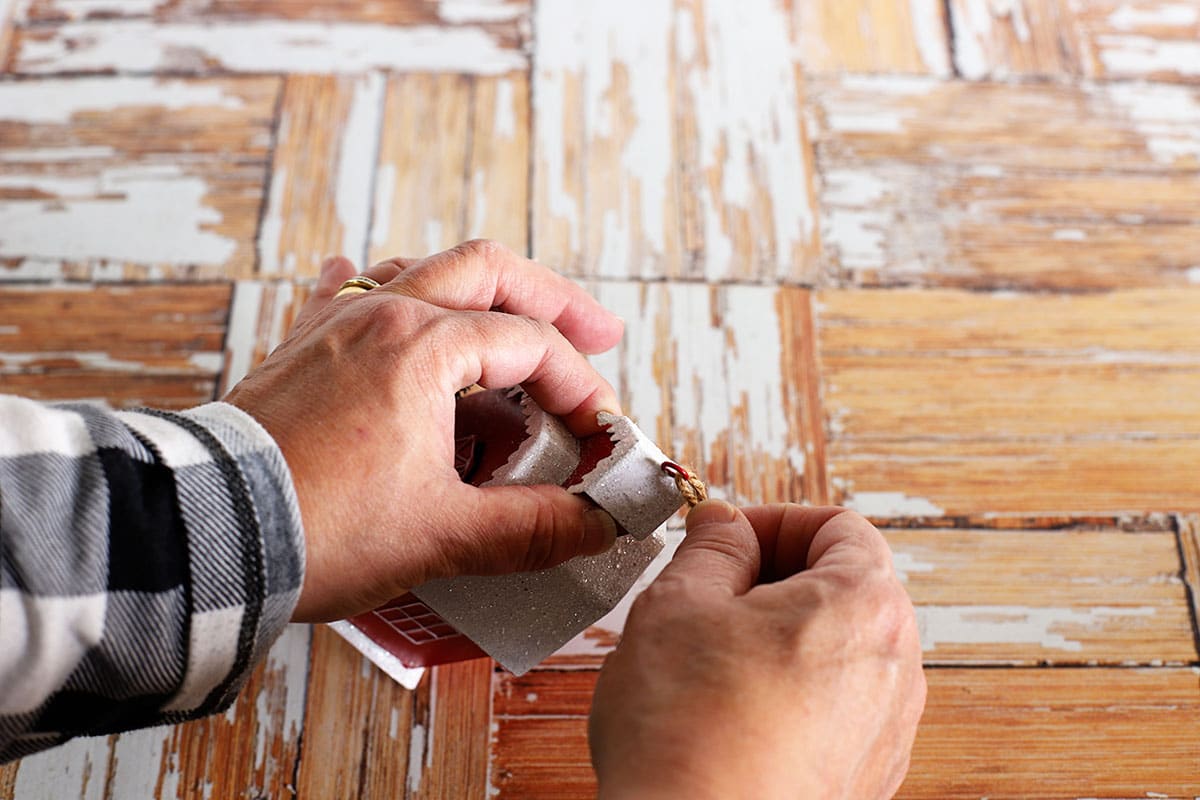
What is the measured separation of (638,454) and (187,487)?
0.85 ft

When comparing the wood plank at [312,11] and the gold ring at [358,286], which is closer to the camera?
the gold ring at [358,286]

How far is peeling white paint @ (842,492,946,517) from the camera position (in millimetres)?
889

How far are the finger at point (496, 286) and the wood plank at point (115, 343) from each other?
366 mm

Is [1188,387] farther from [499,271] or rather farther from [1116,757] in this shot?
[499,271]

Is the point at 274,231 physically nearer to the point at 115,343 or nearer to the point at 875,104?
the point at 115,343

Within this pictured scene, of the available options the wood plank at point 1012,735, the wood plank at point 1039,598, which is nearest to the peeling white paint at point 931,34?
the wood plank at point 1039,598

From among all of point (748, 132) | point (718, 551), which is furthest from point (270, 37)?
point (718, 551)

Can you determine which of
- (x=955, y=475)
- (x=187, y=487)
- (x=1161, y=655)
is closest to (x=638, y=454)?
(x=187, y=487)

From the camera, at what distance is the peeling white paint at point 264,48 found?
1122mm

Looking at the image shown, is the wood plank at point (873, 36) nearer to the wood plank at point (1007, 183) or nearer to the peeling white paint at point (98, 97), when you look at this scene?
the wood plank at point (1007, 183)

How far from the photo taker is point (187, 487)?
467mm

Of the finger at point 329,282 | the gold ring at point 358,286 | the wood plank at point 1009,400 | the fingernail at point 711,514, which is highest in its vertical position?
the gold ring at point 358,286

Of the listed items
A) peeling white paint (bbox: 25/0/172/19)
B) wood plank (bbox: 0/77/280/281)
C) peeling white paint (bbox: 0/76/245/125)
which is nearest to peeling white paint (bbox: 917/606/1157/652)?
wood plank (bbox: 0/77/280/281)

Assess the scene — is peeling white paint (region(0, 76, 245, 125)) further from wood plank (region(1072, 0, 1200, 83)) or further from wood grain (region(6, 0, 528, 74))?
wood plank (region(1072, 0, 1200, 83))
